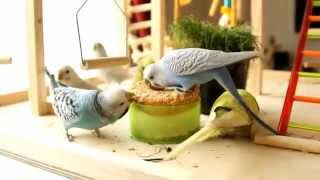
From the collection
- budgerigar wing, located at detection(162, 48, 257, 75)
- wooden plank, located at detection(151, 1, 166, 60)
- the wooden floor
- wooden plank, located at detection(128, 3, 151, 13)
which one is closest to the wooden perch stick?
the wooden floor

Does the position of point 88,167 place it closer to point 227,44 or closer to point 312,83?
point 227,44

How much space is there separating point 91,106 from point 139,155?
0.28ft

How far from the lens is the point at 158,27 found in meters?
0.82

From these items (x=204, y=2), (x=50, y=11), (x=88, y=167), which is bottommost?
(x=88, y=167)

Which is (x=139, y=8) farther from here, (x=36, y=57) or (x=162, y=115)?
(x=162, y=115)

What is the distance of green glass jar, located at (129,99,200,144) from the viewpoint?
0.52m

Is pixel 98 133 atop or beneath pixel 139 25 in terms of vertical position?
beneath

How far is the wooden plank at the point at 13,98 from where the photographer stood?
764 mm

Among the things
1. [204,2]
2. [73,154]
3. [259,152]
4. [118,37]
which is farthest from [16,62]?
[204,2]

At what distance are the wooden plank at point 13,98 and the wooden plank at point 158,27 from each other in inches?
10.9

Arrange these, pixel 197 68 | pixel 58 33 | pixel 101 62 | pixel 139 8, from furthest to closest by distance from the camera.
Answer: pixel 139 8
pixel 58 33
pixel 101 62
pixel 197 68

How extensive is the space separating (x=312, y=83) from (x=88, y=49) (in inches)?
21.2

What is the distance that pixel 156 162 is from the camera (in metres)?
0.45

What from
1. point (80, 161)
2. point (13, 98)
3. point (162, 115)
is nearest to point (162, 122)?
point (162, 115)
